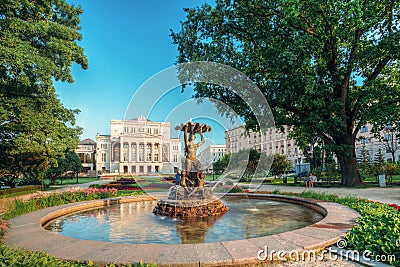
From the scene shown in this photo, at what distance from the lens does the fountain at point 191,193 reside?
476 inches

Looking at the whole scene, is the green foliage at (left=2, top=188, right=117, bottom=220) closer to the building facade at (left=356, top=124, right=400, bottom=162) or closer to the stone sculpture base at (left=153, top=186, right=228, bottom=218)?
the stone sculpture base at (left=153, top=186, right=228, bottom=218)

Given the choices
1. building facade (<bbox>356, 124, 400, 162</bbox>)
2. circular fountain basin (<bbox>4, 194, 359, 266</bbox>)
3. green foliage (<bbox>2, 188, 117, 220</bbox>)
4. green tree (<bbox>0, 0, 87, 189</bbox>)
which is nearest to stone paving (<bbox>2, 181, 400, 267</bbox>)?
circular fountain basin (<bbox>4, 194, 359, 266</bbox>)

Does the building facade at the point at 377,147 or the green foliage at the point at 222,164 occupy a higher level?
the building facade at the point at 377,147

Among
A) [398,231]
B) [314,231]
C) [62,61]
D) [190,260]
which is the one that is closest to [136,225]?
[190,260]

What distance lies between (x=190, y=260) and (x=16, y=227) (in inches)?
269

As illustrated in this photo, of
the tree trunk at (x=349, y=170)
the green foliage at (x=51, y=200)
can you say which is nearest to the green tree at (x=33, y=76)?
the green foliage at (x=51, y=200)

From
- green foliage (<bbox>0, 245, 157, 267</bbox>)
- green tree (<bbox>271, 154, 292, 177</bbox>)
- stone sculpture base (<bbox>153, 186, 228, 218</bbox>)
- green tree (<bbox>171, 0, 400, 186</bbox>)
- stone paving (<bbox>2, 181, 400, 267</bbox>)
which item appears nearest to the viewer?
green foliage (<bbox>0, 245, 157, 267</bbox>)

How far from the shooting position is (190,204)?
39.7ft

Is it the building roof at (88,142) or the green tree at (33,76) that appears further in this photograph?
the building roof at (88,142)

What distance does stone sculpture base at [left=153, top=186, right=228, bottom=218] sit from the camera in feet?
39.4

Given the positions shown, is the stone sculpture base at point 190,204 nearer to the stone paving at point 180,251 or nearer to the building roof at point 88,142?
the stone paving at point 180,251

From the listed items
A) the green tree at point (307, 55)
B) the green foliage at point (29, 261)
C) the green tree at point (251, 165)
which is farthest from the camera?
the green tree at point (251, 165)

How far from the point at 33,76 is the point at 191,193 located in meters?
10.8

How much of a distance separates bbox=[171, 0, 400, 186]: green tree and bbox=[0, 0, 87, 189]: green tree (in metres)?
10.4
